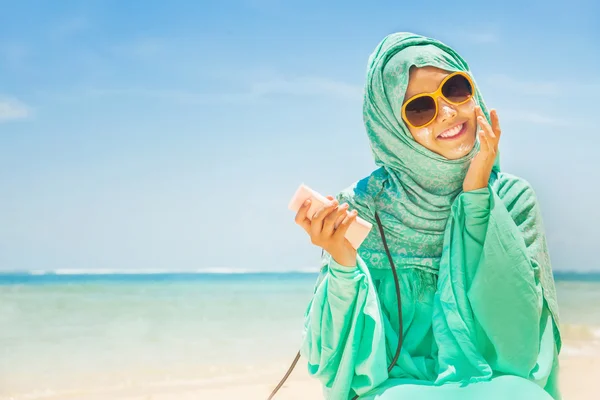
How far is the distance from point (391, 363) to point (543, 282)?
55 centimetres

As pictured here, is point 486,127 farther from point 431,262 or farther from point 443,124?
point 431,262

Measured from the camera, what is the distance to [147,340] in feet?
32.2

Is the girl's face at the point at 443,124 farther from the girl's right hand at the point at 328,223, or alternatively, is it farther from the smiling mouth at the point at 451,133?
the girl's right hand at the point at 328,223

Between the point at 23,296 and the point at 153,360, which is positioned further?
the point at 23,296

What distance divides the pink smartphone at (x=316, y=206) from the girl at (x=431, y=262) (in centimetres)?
2

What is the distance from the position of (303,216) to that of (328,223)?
74 millimetres

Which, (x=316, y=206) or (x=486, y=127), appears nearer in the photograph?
(x=316, y=206)

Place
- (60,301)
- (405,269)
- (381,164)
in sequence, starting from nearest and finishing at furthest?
(405,269)
(381,164)
(60,301)

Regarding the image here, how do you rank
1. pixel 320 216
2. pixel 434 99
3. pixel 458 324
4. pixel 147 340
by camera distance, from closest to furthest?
pixel 320 216 < pixel 458 324 < pixel 434 99 < pixel 147 340

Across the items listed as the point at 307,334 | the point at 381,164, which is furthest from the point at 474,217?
the point at 307,334

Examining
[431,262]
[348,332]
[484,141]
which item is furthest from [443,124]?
[348,332]

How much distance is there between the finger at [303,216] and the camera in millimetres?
1879

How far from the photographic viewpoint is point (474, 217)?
2.09 m

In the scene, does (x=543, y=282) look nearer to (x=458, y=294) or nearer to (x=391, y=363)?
(x=458, y=294)
